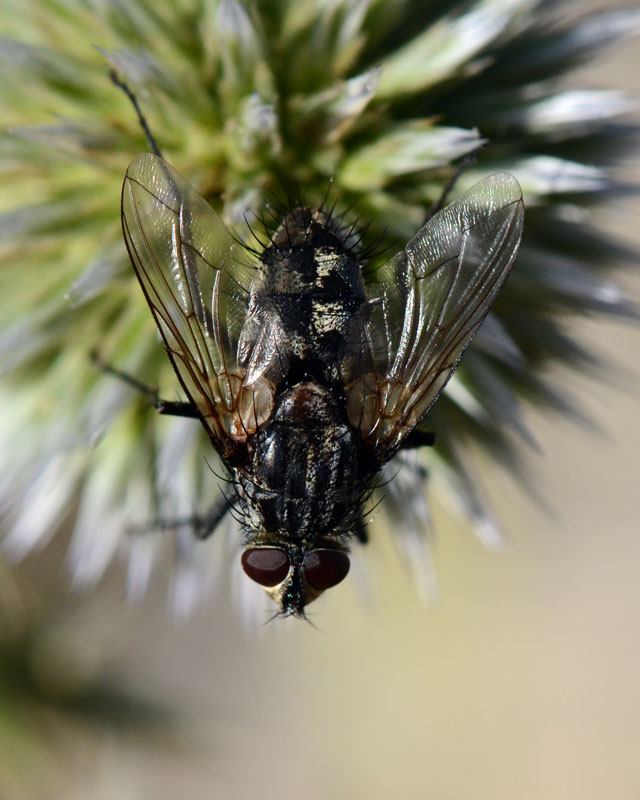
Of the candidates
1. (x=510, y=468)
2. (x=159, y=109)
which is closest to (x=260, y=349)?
(x=159, y=109)

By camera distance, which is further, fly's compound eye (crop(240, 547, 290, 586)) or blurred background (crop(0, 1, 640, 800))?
blurred background (crop(0, 1, 640, 800))

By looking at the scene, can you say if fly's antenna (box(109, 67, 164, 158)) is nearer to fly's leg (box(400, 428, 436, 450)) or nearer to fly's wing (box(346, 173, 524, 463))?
fly's wing (box(346, 173, 524, 463))

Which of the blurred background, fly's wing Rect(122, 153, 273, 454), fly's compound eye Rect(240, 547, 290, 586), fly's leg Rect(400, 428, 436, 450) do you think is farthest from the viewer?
the blurred background

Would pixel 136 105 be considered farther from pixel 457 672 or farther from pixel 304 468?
pixel 457 672

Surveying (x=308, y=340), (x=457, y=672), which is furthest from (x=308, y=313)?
(x=457, y=672)

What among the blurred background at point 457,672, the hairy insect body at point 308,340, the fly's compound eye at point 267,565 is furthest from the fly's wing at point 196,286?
the blurred background at point 457,672

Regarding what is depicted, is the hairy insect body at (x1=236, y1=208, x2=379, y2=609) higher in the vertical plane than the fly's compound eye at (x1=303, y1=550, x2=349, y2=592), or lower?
higher

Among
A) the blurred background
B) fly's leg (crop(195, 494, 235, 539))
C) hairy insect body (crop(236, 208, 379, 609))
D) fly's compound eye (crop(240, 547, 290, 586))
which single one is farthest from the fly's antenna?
the blurred background

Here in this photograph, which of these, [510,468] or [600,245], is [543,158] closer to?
[600,245]
